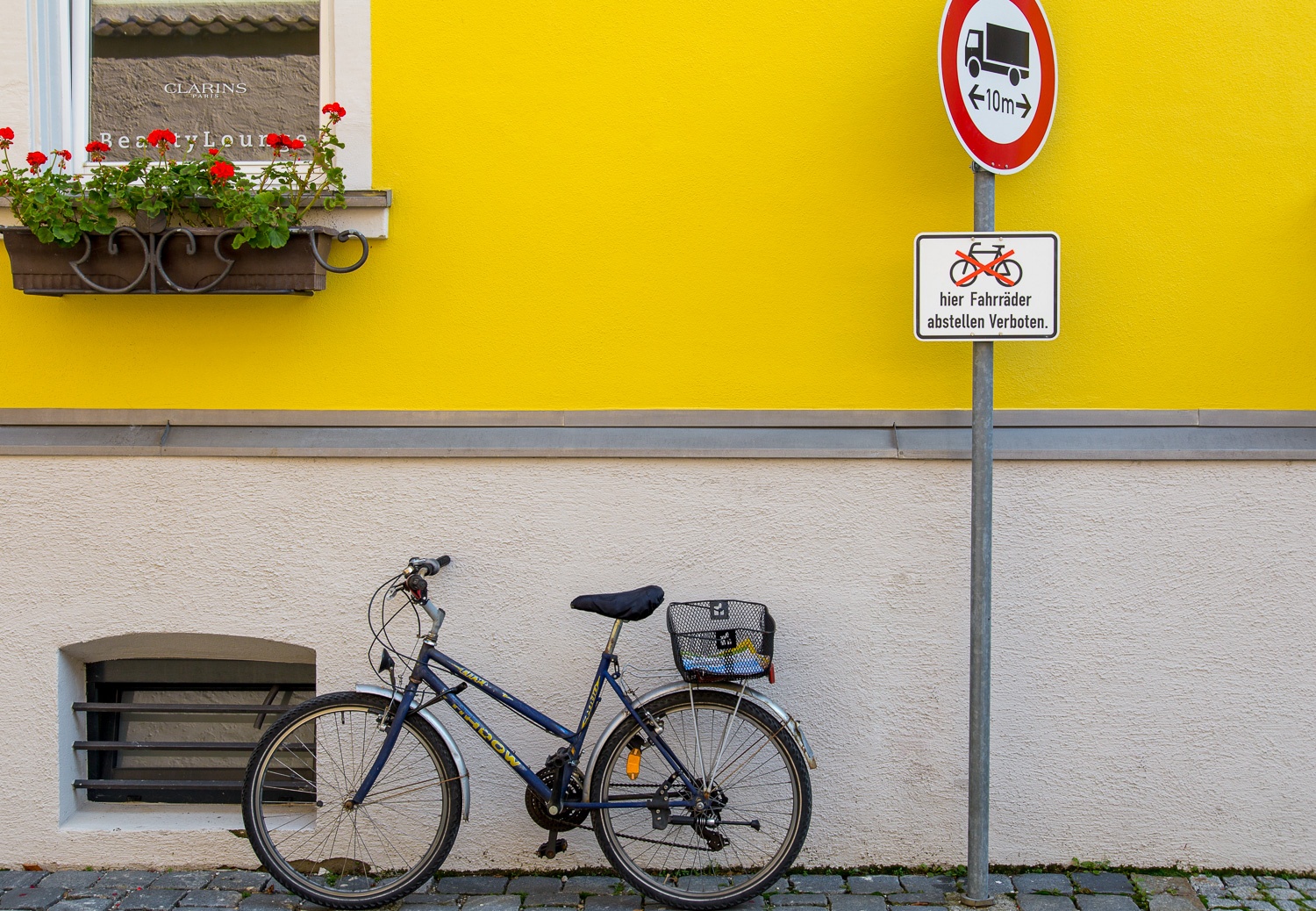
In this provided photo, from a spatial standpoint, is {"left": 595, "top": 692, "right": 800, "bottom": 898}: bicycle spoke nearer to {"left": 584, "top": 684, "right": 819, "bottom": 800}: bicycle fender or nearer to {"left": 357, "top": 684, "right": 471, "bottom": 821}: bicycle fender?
{"left": 584, "top": 684, "right": 819, "bottom": 800}: bicycle fender

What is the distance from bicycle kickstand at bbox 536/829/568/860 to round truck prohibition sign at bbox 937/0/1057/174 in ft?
8.89

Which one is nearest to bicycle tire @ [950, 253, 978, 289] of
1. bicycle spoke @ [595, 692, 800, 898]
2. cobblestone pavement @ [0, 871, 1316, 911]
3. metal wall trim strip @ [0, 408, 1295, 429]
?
metal wall trim strip @ [0, 408, 1295, 429]

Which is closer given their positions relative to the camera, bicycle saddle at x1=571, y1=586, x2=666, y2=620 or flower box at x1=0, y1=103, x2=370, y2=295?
bicycle saddle at x1=571, y1=586, x2=666, y2=620

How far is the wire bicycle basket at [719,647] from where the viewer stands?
10.7 ft

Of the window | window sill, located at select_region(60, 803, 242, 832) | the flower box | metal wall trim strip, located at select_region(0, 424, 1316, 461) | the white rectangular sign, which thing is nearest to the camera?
the white rectangular sign

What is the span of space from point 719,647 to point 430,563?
3.45ft

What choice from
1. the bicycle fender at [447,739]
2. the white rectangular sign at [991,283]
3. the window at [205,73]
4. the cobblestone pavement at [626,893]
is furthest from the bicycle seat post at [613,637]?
the window at [205,73]

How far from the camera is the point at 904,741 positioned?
3.62m

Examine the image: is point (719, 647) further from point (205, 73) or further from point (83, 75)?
point (83, 75)

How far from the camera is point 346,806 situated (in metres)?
3.36

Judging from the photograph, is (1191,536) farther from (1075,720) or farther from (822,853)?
(822,853)

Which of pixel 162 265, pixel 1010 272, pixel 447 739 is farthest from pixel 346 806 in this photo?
pixel 1010 272

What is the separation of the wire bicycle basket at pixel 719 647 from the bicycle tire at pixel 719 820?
110 millimetres

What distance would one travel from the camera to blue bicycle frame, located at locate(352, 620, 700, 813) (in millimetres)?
3307
